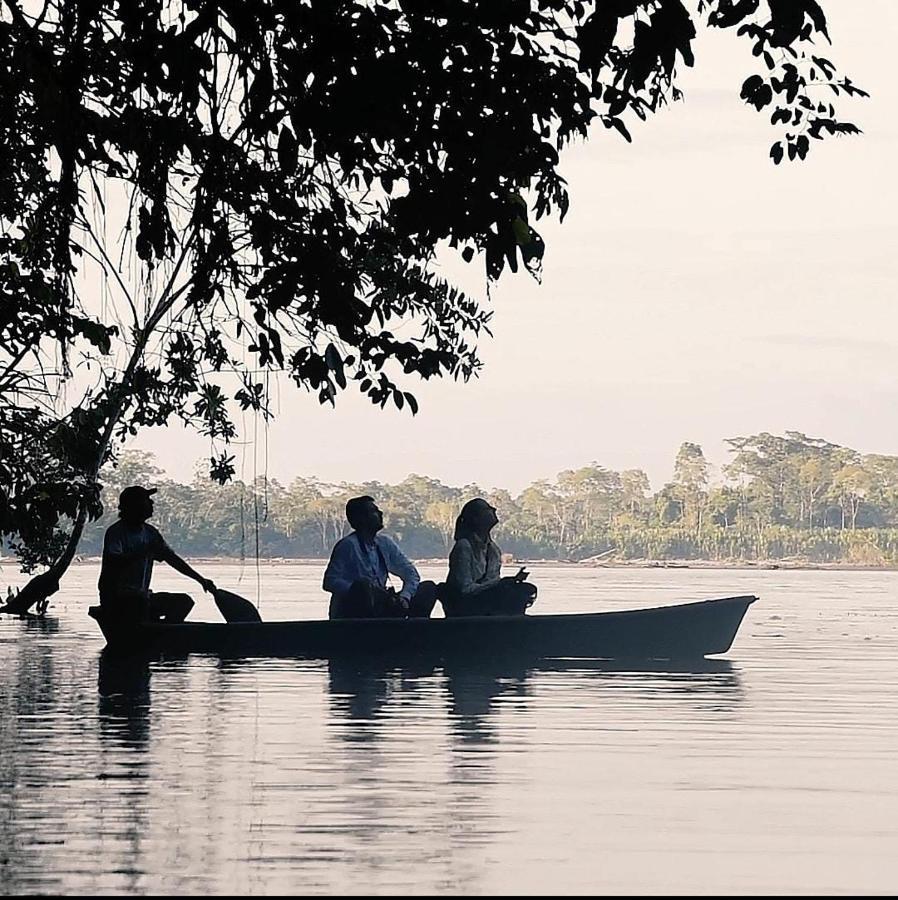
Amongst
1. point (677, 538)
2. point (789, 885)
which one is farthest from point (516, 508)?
point (789, 885)

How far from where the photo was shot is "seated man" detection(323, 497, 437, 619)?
1750cm

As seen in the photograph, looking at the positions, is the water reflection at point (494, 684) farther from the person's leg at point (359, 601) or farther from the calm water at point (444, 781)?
the person's leg at point (359, 601)

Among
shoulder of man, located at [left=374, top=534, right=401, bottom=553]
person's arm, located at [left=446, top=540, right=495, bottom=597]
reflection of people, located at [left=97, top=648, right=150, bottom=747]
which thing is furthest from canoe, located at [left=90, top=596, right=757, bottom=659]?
shoulder of man, located at [left=374, top=534, right=401, bottom=553]

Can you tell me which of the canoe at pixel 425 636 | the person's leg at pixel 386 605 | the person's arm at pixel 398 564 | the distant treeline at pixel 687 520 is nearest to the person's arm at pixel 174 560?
the canoe at pixel 425 636

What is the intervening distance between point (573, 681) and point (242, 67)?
7.12 m

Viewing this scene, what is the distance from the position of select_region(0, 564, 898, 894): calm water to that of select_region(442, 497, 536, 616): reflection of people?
0.79 meters

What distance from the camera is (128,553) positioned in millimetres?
17672

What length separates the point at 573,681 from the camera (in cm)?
1636

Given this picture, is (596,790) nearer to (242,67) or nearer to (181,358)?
(242,67)

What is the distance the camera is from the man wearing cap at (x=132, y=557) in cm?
1750

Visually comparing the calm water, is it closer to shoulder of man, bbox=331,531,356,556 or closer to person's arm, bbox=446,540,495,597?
person's arm, bbox=446,540,495,597

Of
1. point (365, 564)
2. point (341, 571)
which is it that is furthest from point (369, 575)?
point (341, 571)

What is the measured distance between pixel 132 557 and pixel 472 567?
2.59 meters

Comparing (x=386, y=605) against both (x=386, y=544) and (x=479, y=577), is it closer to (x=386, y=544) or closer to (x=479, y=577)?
(x=386, y=544)
